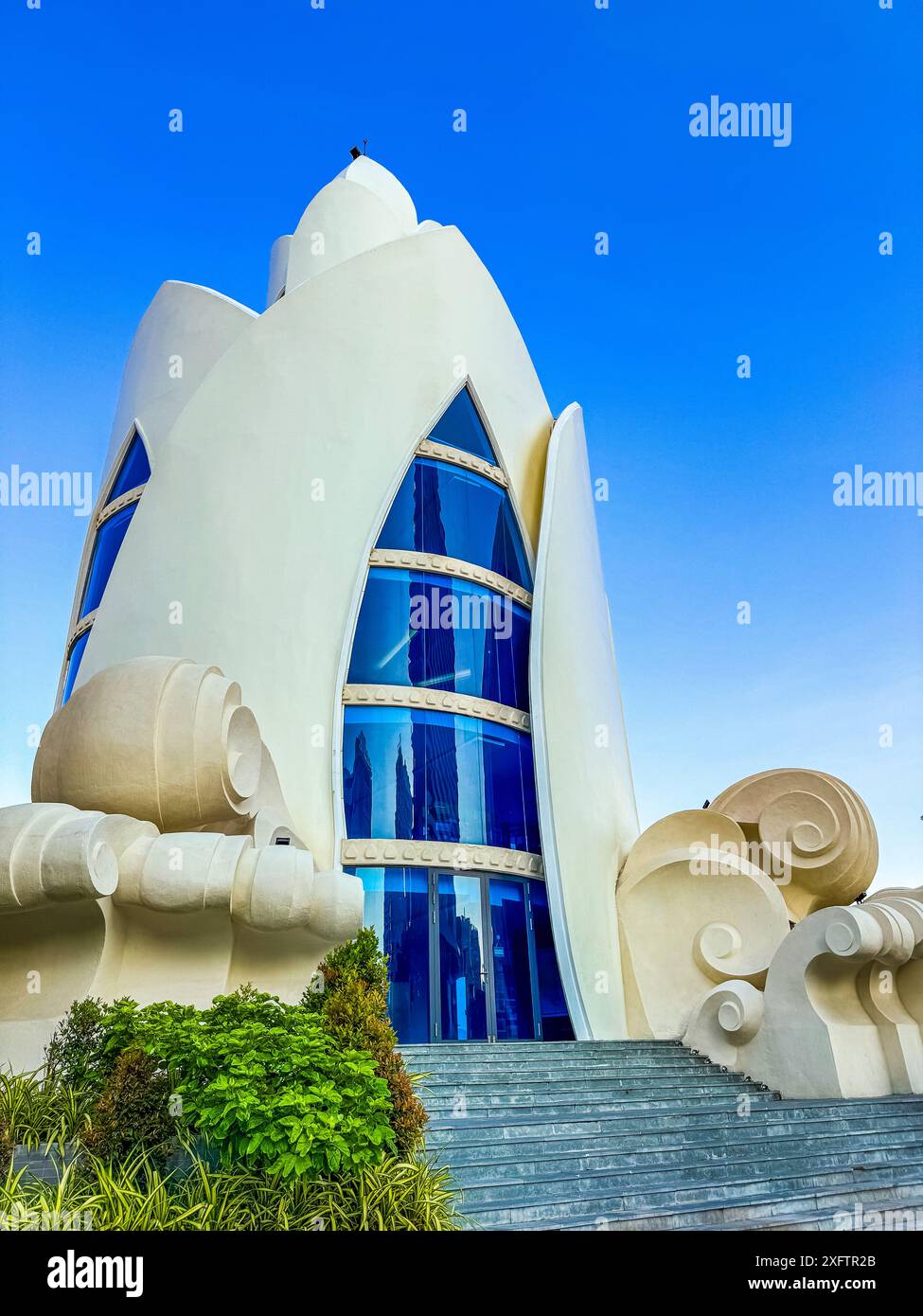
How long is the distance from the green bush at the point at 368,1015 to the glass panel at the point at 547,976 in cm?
699

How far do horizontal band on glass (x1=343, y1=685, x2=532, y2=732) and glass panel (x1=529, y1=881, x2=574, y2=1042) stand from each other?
9.91ft

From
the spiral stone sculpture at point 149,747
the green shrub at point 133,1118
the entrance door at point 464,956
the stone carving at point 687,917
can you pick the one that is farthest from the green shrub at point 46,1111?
the stone carving at point 687,917

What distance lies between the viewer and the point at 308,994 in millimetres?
10617

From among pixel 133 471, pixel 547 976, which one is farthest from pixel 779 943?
pixel 133 471

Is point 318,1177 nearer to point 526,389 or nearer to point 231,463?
point 231,463

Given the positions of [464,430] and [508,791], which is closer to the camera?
[508,791]

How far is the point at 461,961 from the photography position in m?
16.8

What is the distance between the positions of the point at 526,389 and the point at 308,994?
1554 centimetres

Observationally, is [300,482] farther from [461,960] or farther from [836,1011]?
[836,1011]

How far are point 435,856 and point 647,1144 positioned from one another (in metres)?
7.01

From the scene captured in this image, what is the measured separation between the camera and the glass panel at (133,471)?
74.1ft

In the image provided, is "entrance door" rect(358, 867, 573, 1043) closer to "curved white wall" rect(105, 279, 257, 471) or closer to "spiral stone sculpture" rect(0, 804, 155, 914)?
"spiral stone sculpture" rect(0, 804, 155, 914)

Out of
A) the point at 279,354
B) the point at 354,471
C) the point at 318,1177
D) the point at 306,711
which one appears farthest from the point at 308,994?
the point at 279,354

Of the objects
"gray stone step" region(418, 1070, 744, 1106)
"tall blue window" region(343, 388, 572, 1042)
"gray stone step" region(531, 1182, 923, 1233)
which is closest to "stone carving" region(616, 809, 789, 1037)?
"tall blue window" region(343, 388, 572, 1042)
